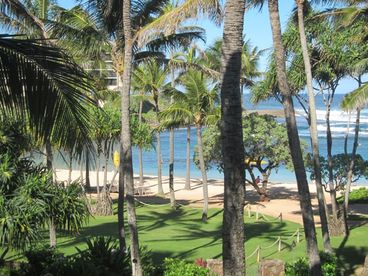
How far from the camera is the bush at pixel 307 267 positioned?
1298 cm

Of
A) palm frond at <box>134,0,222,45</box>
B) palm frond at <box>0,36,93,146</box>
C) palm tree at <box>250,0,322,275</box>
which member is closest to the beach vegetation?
palm tree at <box>250,0,322,275</box>

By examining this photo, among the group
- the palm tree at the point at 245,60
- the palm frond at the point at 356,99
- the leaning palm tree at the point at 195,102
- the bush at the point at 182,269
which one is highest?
the palm tree at the point at 245,60

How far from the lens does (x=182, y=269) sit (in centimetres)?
1241

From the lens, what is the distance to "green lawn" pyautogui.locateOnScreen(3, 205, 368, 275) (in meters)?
17.9

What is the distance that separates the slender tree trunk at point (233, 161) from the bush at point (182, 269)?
6438mm

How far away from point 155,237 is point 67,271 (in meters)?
12.2

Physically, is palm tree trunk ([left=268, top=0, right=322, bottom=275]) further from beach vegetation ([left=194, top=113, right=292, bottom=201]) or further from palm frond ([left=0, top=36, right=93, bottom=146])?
beach vegetation ([left=194, top=113, right=292, bottom=201])

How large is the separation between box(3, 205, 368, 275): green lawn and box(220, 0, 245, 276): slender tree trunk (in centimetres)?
860

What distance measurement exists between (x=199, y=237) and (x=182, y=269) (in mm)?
9318

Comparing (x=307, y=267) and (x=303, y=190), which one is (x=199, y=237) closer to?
(x=307, y=267)

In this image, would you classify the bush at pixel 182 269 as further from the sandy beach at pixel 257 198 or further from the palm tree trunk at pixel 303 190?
the sandy beach at pixel 257 198

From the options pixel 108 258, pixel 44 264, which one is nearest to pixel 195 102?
pixel 108 258

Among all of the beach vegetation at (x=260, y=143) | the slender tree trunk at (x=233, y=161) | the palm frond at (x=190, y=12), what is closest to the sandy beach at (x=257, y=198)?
the beach vegetation at (x=260, y=143)

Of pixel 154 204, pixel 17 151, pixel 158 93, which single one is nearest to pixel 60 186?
pixel 17 151
